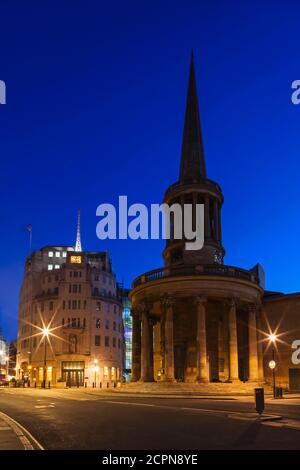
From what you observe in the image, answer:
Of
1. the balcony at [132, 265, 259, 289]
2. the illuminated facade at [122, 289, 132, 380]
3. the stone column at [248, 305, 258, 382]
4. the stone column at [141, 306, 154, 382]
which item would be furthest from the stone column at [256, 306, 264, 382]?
the illuminated facade at [122, 289, 132, 380]

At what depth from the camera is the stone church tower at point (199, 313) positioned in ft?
177

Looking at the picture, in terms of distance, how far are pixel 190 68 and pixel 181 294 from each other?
127ft

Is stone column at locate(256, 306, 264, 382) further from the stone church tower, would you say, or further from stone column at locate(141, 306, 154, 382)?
stone column at locate(141, 306, 154, 382)

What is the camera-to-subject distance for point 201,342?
52.6 metres

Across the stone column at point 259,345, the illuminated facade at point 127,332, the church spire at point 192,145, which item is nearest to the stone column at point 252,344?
the stone column at point 259,345

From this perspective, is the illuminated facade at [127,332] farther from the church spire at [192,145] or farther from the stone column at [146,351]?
the stone column at [146,351]

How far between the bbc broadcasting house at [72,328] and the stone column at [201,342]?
157 ft

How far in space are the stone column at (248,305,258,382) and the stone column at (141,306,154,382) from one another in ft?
36.0

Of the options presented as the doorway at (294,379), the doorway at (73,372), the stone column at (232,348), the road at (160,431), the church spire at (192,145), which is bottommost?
the doorway at (73,372)

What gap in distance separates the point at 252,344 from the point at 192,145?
29524mm

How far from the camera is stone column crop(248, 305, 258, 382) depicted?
5494 cm

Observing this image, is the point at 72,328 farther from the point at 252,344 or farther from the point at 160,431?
the point at 160,431

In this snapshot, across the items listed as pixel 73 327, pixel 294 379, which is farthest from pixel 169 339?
pixel 73 327
